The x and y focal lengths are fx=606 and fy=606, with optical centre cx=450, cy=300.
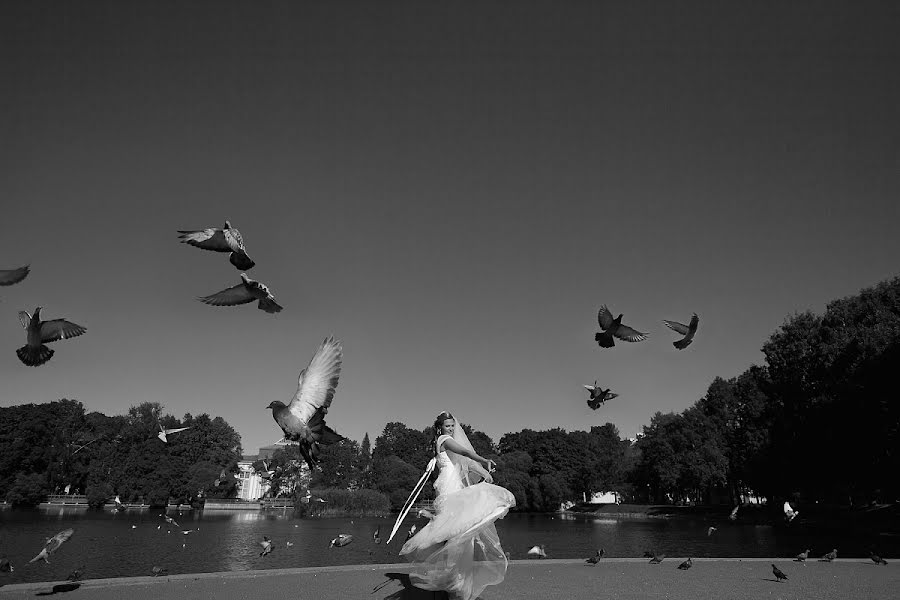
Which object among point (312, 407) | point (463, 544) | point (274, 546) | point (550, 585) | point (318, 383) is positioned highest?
point (318, 383)

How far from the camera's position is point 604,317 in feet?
36.9

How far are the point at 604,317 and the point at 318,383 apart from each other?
5.40 m

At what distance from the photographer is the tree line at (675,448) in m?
44.0

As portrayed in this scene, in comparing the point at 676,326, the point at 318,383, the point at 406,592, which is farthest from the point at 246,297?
the point at 676,326

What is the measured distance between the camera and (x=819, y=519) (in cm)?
5016

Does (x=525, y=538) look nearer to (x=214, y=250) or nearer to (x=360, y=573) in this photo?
(x=360, y=573)

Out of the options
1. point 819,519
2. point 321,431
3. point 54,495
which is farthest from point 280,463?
point 321,431

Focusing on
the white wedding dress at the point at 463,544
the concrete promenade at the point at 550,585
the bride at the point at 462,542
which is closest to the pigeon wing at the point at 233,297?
the bride at the point at 462,542

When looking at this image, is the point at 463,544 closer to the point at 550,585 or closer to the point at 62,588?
the point at 550,585

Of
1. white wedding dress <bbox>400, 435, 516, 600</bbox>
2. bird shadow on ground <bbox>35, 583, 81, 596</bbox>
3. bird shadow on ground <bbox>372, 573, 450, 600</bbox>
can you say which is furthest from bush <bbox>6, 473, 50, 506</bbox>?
white wedding dress <bbox>400, 435, 516, 600</bbox>

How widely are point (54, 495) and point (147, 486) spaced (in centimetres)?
1440

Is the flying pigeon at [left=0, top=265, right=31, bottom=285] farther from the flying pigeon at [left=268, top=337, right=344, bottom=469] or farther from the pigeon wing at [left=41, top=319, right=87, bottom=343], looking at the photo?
the flying pigeon at [left=268, top=337, right=344, bottom=469]

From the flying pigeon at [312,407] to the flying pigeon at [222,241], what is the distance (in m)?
1.93

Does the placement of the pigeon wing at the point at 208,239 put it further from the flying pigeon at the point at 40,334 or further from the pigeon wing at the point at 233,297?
the flying pigeon at the point at 40,334
